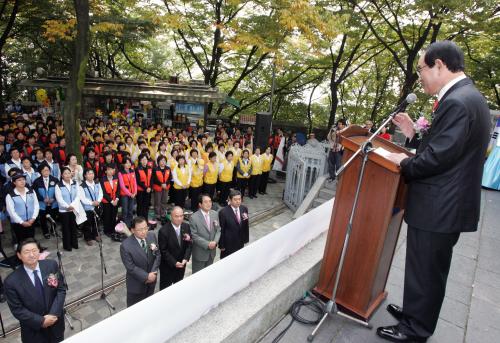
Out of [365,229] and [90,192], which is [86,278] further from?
[365,229]

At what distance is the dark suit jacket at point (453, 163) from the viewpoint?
6.93 ft

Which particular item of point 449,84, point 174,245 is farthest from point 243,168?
point 449,84

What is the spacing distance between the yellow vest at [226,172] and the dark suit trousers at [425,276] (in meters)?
8.68

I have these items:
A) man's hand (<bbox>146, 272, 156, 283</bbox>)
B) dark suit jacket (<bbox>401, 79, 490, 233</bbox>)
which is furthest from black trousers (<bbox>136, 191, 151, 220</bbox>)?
dark suit jacket (<bbox>401, 79, 490, 233</bbox>)

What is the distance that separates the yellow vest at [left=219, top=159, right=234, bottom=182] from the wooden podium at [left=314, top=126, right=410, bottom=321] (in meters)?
8.08

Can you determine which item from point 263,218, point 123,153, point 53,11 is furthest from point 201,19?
point 263,218

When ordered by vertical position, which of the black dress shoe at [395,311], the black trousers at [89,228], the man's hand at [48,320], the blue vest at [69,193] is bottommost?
the black trousers at [89,228]

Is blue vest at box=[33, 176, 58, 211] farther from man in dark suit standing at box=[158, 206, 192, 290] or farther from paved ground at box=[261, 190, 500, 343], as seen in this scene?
paved ground at box=[261, 190, 500, 343]

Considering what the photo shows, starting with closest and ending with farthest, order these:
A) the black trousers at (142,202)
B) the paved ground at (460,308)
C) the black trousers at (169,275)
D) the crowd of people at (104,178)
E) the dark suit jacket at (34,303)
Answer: the paved ground at (460,308)
the dark suit jacket at (34,303)
the black trousers at (169,275)
the crowd of people at (104,178)
the black trousers at (142,202)

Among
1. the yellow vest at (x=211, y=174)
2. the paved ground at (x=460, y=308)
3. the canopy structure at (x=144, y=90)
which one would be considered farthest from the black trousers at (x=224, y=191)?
the paved ground at (x=460, y=308)

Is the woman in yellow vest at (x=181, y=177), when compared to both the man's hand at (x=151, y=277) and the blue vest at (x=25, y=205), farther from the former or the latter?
the man's hand at (x=151, y=277)

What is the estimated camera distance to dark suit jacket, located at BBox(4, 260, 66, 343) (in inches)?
140

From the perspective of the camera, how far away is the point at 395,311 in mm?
2914

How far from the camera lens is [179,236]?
521cm
